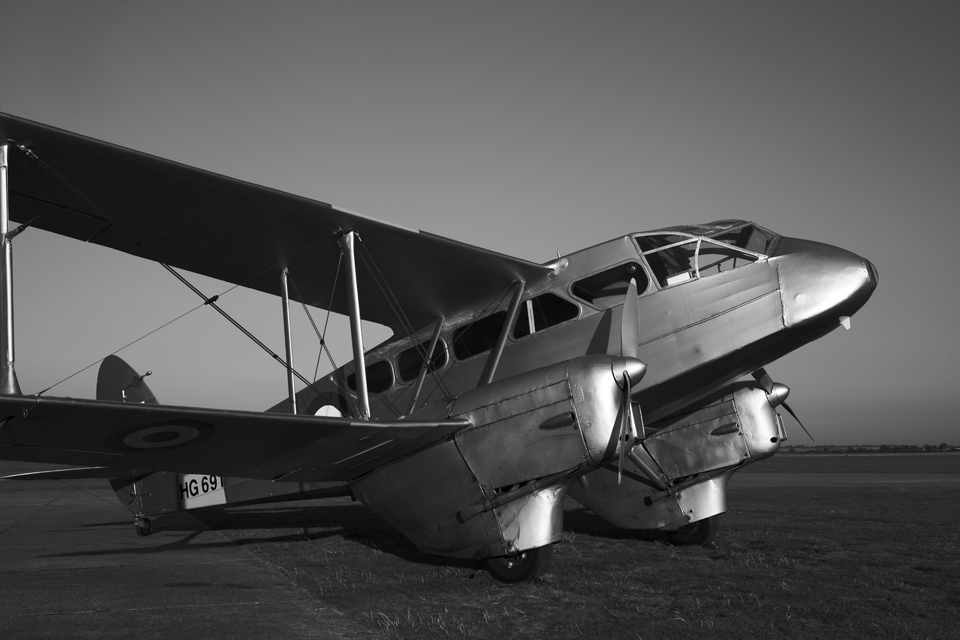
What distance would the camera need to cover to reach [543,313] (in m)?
9.74

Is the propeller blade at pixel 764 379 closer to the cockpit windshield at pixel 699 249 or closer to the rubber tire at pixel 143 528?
the cockpit windshield at pixel 699 249

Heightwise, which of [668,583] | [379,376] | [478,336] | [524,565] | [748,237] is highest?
[748,237]

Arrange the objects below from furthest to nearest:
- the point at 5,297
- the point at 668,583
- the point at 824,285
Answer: the point at 824,285, the point at 668,583, the point at 5,297

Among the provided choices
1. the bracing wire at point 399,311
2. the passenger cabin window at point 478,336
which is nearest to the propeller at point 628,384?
the passenger cabin window at point 478,336

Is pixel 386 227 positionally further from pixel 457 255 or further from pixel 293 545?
pixel 293 545

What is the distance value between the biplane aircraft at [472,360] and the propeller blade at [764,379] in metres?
0.03

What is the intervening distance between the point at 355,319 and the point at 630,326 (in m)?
3.45

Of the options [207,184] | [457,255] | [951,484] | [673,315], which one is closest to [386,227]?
[457,255]

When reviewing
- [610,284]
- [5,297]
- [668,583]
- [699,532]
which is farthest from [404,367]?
[5,297]

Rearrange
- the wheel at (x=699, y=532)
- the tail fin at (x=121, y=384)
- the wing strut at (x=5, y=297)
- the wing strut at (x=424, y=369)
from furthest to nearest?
1. the tail fin at (x=121, y=384)
2. the wheel at (x=699, y=532)
3. the wing strut at (x=424, y=369)
4. the wing strut at (x=5, y=297)

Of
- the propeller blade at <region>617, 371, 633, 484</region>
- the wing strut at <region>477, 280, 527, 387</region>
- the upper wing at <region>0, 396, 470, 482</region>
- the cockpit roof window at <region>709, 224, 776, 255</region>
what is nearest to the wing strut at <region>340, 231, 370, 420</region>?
the upper wing at <region>0, 396, 470, 482</region>

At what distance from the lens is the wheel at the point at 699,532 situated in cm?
1030

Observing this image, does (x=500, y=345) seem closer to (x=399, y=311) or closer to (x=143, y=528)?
(x=399, y=311)

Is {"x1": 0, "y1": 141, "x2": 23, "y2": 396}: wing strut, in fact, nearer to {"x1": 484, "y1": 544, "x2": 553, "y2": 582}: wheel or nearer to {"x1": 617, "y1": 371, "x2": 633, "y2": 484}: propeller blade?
{"x1": 484, "y1": 544, "x2": 553, "y2": 582}: wheel
